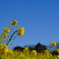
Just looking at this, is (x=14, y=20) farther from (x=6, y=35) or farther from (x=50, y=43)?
(x=50, y=43)

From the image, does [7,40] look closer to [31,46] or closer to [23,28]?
[23,28]

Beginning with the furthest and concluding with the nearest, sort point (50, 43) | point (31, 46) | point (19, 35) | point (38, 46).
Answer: point (31, 46) < point (38, 46) < point (50, 43) < point (19, 35)

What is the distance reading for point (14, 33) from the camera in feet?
16.1

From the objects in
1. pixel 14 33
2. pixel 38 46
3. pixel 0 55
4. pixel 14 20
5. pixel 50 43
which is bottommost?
pixel 0 55

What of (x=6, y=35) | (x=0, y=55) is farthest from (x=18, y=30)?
(x=0, y=55)

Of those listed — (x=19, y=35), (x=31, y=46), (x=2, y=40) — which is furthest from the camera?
(x=31, y=46)

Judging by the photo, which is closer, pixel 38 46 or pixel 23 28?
pixel 23 28

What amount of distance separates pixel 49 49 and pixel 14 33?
2.84 metres

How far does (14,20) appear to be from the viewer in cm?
523

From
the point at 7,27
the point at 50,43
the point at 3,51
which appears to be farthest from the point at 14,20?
the point at 50,43

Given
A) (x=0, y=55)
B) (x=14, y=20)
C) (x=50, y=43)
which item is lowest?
(x=0, y=55)

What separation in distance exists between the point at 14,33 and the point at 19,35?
128 millimetres

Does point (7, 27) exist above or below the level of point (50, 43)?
below

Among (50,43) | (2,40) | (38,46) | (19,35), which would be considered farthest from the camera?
(38,46)
